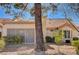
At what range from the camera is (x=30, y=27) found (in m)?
1.70

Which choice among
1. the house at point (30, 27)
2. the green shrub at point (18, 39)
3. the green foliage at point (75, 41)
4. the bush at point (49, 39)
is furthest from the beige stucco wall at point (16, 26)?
the green foliage at point (75, 41)

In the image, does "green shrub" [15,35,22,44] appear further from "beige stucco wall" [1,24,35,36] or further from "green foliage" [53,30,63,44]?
"green foliage" [53,30,63,44]

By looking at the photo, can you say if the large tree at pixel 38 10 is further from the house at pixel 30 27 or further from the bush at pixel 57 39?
the bush at pixel 57 39

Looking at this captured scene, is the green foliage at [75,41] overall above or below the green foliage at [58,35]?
below

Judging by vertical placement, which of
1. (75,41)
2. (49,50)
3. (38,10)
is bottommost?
(49,50)

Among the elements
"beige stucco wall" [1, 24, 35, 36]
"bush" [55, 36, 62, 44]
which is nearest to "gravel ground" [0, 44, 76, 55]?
"bush" [55, 36, 62, 44]

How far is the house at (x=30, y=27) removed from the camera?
1.69m

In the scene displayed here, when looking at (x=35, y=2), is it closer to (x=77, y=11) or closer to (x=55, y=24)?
(x=55, y=24)

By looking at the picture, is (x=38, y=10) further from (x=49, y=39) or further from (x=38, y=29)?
(x=49, y=39)

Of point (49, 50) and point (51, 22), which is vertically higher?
point (51, 22)

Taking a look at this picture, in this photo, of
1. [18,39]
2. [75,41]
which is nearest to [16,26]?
[18,39]

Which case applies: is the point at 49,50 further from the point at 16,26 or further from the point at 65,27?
the point at 16,26
